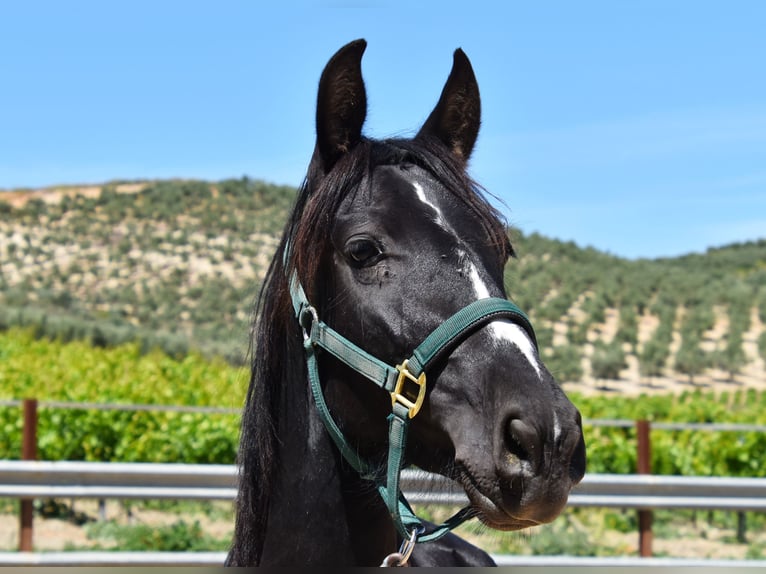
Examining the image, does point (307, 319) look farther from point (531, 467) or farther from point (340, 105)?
point (531, 467)

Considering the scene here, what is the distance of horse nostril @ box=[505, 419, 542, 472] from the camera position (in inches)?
69.7

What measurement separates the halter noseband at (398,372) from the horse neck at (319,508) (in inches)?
2.7

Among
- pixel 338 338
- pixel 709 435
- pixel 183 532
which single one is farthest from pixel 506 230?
pixel 709 435

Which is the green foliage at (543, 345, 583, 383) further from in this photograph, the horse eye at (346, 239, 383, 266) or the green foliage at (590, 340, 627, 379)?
the horse eye at (346, 239, 383, 266)

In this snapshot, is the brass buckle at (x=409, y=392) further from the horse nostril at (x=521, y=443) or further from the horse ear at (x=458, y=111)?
the horse ear at (x=458, y=111)

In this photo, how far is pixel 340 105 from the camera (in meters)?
2.38

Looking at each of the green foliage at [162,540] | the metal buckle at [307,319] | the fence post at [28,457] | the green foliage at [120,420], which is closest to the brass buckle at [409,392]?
the metal buckle at [307,319]

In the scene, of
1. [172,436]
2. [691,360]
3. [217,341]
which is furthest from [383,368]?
[691,360]

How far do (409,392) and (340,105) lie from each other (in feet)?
2.82

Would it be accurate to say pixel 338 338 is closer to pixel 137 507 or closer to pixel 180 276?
pixel 137 507

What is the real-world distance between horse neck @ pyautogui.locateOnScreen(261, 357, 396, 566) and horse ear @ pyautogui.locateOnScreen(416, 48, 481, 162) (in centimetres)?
87

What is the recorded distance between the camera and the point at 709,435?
520 inches

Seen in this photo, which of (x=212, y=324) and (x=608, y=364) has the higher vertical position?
(x=212, y=324)

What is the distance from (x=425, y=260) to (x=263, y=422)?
72cm
